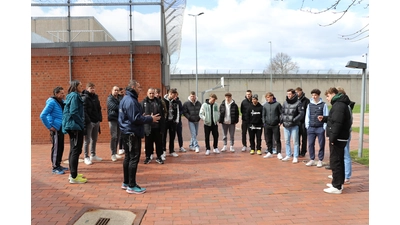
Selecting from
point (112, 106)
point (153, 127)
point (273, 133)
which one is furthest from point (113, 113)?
point (273, 133)

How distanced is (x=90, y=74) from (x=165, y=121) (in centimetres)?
404

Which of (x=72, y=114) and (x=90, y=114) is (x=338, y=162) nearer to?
(x=72, y=114)

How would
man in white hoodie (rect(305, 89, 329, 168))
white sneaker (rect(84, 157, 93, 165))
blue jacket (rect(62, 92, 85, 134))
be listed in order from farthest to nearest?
white sneaker (rect(84, 157, 93, 165))
man in white hoodie (rect(305, 89, 329, 168))
blue jacket (rect(62, 92, 85, 134))

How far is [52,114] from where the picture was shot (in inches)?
267

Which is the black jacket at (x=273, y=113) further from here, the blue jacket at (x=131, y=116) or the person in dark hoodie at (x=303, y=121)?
the blue jacket at (x=131, y=116)

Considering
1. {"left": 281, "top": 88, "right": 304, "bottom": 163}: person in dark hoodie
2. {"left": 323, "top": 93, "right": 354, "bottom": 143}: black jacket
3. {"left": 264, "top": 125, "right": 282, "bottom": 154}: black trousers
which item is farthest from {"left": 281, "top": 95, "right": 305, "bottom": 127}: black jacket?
{"left": 323, "top": 93, "right": 354, "bottom": 143}: black jacket

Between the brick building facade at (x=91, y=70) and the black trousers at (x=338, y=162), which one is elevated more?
the brick building facade at (x=91, y=70)

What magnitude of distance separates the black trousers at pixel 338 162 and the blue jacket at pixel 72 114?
→ 4555 millimetres

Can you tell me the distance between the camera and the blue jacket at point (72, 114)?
241 inches

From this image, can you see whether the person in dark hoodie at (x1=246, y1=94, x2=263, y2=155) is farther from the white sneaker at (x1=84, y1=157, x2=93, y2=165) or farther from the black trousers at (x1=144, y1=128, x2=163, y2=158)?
the white sneaker at (x1=84, y1=157, x2=93, y2=165)

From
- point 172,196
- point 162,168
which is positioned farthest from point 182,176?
point 172,196

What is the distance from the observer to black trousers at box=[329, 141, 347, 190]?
5.62m

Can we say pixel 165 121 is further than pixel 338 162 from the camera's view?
Yes

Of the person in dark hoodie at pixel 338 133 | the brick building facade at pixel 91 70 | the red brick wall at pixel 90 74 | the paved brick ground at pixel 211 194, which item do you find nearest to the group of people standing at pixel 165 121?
the person in dark hoodie at pixel 338 133
